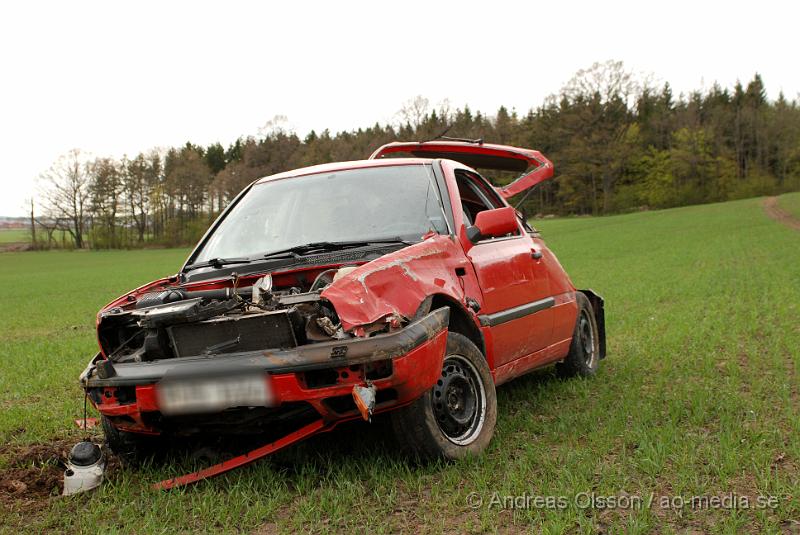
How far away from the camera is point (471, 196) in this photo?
5.59m

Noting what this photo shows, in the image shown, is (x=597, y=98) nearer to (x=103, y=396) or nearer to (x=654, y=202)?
(x=654, y=202)

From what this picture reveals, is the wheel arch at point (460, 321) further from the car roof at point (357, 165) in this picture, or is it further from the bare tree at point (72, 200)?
the bare tree at point (72, 200)

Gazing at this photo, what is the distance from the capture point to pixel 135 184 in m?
75.2

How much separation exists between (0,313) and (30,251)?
61.9 meters

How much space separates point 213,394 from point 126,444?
1113 mm

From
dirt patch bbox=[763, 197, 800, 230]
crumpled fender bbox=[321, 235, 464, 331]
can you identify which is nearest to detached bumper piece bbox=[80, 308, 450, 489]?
crumpled fender bbox=[321, 235, 464, 331]

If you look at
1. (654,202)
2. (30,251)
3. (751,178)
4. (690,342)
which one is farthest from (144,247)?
(690,342)

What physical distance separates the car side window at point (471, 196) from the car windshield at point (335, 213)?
17.2 inches

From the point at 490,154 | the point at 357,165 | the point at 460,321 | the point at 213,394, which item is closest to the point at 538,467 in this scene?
the point at 460,321

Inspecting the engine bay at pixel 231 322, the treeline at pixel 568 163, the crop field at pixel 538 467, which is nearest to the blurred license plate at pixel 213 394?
the engine bay at pixel 231 322

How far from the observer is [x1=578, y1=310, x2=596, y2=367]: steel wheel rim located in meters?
6.41

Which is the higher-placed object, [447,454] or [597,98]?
[597,98]

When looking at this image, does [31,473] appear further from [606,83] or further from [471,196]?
[606,83]

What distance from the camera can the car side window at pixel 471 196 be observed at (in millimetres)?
5316
